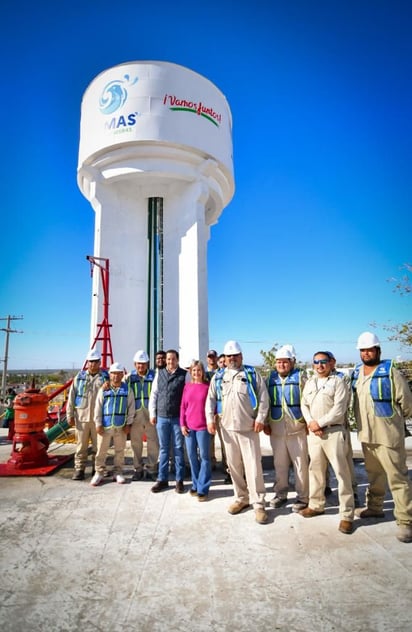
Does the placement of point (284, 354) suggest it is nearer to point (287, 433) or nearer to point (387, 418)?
point (287, 433)

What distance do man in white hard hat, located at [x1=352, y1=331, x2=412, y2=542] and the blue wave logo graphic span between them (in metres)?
9.99

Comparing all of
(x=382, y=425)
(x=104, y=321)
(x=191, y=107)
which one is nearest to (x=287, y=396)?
(x=382, y=425)

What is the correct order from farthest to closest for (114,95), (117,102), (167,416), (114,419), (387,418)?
(114,95), (117,102), (114,419), (167,416), (387,418)

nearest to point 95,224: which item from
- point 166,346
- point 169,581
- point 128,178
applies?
point 128,178

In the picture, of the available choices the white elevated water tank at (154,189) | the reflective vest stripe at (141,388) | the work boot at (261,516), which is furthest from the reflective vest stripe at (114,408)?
the white elevated water tank at (154,189)

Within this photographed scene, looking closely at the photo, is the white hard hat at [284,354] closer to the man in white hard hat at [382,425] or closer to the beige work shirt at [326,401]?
the beige work shirt at [326,401]

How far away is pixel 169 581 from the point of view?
275 cm

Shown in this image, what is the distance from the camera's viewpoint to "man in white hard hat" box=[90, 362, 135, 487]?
17.5ft

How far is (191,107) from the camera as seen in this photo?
10562mm

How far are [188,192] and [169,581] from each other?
33.2 ft

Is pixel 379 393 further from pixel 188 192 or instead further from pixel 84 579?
pixel 188 192

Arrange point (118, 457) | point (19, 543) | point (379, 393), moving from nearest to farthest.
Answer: point (19, 543) < point (379, 393) < point (118, 457)

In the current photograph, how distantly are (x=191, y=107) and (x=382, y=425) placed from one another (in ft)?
34.3

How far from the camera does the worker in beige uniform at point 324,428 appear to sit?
12.7ft
